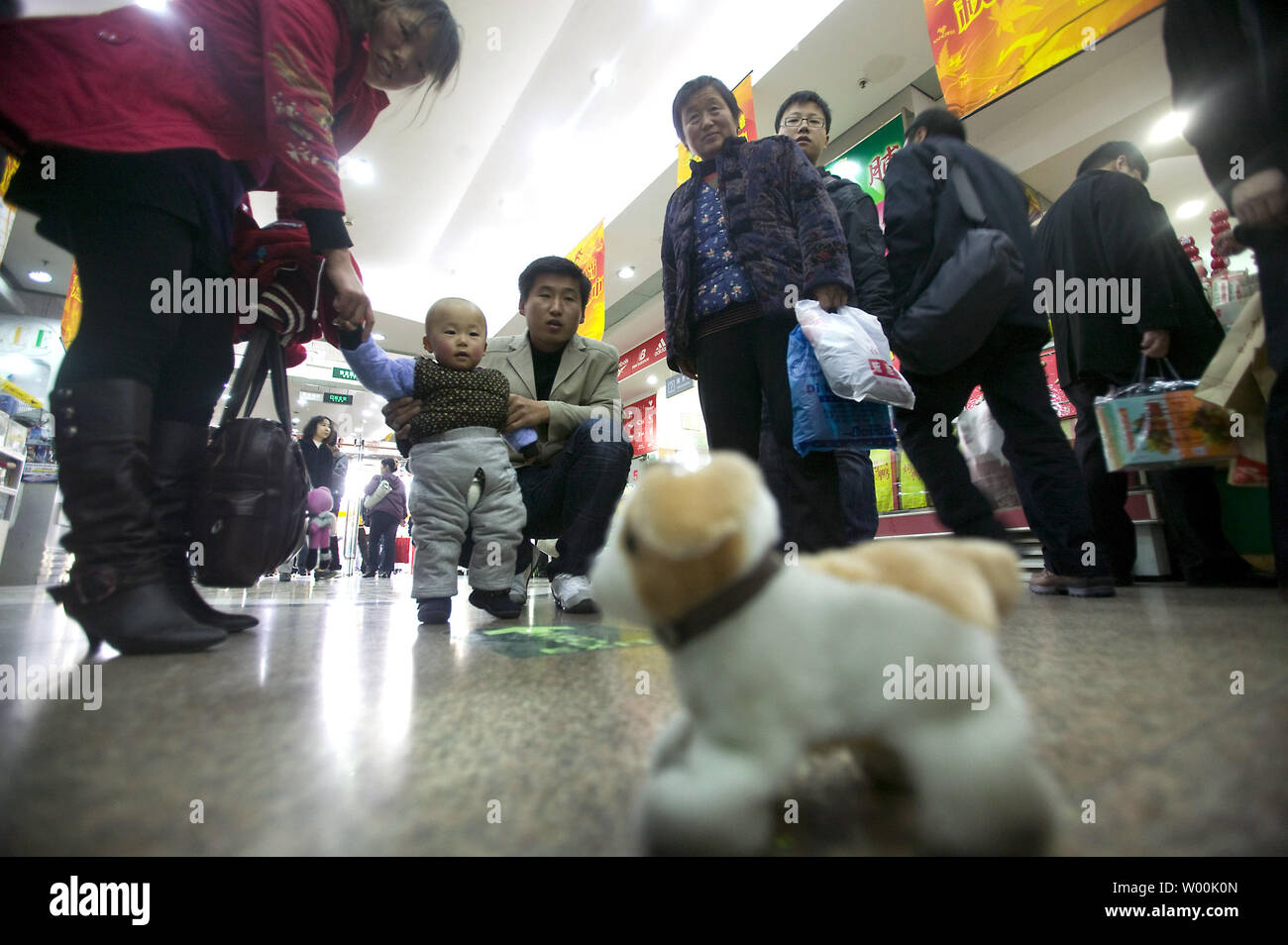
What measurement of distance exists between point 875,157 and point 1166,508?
2698 mm

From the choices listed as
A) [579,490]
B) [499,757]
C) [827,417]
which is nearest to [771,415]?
[827,417]

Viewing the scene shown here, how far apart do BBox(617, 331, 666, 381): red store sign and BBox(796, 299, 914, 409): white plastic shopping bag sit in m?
5.72

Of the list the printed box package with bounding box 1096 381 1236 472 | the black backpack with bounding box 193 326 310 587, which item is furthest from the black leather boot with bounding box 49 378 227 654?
the printed box package with bounding box 1096 381 1236 472

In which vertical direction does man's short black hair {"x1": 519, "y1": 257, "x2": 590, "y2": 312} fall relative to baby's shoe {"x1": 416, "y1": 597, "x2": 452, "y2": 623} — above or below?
above

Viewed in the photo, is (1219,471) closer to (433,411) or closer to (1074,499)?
(1074,499)

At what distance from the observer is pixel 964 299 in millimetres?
1312

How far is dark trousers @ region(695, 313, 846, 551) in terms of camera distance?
1.36 m

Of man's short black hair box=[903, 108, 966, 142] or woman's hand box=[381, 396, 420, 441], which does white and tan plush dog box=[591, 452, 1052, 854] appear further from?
man's short black hair box=[903, 108, 966, 142]

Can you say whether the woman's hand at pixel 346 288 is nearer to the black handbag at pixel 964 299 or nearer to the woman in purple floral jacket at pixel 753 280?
the woman in purple floral jacket at pixel 753 280

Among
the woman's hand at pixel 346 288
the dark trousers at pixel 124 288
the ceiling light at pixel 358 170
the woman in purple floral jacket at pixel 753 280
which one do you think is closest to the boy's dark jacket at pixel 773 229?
the woman in purple floral jacket at pixel 753 280

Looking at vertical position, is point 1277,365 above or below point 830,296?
below

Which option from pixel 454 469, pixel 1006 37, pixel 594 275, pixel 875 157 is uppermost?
pixel 875 157

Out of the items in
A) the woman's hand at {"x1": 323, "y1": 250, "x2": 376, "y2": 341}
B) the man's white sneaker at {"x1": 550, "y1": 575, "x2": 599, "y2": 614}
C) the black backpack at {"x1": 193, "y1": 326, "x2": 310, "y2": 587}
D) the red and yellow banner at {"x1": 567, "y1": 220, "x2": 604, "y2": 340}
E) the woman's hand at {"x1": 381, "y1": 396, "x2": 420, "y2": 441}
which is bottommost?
the man's white sneaker at {"x1": 550, "y1": 575, "x2": 599, "y2": 614}

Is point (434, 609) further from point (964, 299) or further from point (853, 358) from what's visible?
point (964, 299)
